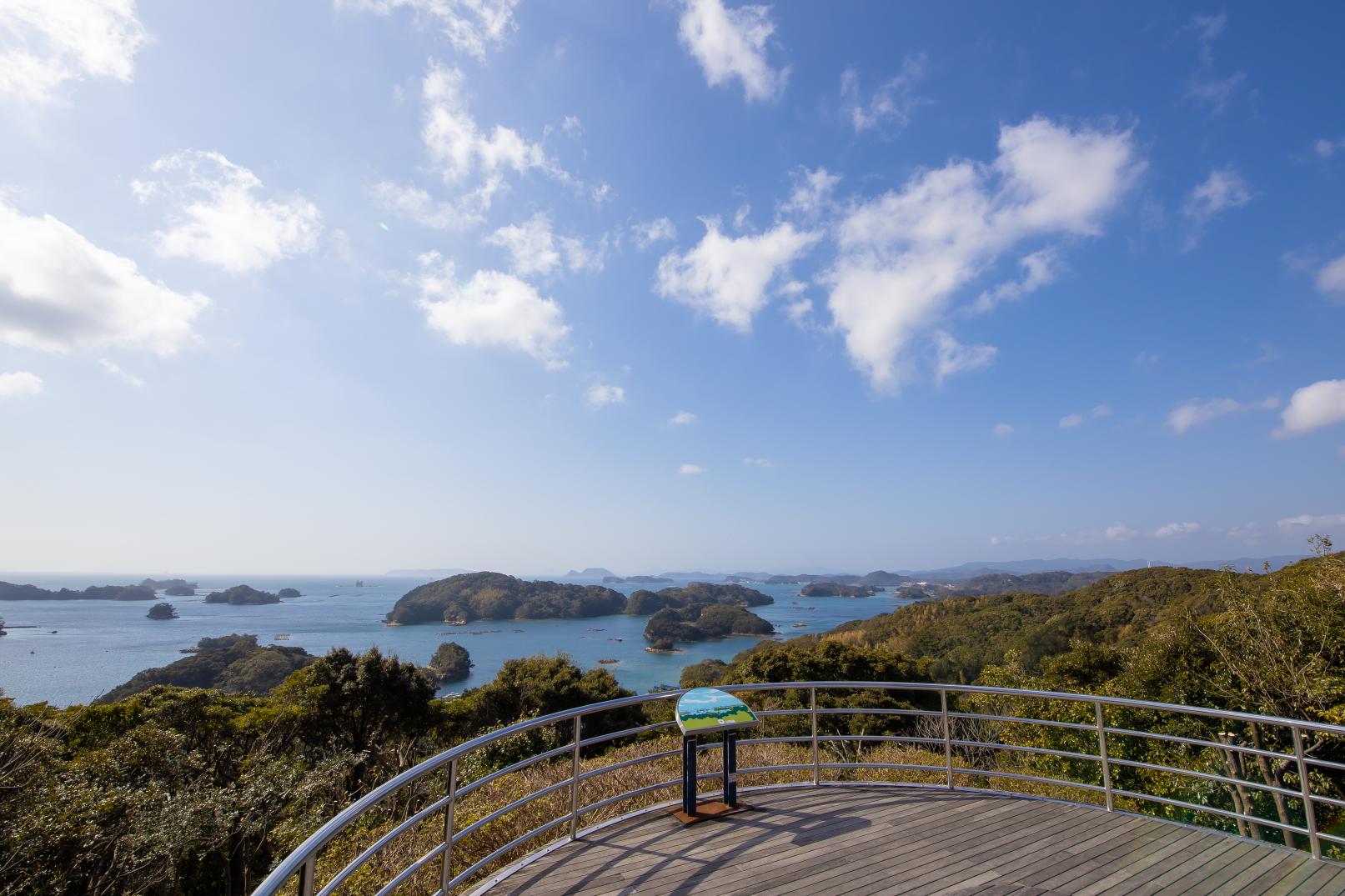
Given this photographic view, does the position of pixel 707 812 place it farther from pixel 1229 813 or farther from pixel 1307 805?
pixel 1307 805

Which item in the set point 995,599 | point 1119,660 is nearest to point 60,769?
point 1119,660

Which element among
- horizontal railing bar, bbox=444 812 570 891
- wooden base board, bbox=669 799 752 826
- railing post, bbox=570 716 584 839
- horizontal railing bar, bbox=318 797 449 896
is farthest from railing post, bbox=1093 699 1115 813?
horizontal railing bar, bbox=318 797 449 896

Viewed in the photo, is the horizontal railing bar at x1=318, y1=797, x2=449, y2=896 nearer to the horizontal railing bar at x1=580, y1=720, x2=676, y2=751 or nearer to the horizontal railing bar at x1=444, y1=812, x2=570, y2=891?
the horizontal railing bar at x1=444, y1=812, x2=570, y2=891

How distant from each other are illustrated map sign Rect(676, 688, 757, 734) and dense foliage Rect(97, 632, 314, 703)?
43772 millimetres

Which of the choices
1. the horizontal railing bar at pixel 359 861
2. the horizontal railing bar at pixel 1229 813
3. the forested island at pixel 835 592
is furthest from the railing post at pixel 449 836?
the forested island at pixel 835 592

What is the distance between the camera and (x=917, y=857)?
Result: 12.2ft

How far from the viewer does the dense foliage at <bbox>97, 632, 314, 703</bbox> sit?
132ft

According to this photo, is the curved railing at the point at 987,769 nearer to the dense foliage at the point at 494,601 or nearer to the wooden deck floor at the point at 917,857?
the wooden deck floor at the point at 917,857

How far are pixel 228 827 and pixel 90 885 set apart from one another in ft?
6.40

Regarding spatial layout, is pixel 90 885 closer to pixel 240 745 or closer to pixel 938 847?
pixel 240 745

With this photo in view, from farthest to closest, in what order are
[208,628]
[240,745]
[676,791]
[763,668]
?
[208,628]
[763,668]
[240,745]
[676,791]

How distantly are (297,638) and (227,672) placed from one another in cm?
4684

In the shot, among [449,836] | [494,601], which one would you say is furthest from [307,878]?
[494,601]

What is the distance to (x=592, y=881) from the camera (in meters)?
3.43
